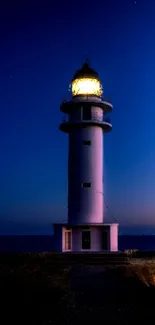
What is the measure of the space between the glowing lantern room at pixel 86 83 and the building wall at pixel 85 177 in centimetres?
207

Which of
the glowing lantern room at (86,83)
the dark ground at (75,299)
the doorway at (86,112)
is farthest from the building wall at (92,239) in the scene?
the dark ground at (75,299)

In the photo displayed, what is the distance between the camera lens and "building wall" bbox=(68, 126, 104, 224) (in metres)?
25.3

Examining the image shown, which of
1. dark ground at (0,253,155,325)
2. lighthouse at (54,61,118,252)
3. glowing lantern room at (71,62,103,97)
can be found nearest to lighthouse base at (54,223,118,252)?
lighthouse at (54,61,118,252)

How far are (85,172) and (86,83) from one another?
5.00 meters

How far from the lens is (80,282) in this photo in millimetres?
15539

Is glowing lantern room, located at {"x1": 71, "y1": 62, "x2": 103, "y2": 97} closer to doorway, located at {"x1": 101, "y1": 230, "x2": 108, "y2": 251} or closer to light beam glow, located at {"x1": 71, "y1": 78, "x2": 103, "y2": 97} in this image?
light beam glow, located at {"x1": 71, "y1": 78, "x2": 103, "y2": 97}

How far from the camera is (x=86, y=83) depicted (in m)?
26.4

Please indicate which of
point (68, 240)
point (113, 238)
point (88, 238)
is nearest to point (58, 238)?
point (68, 240)

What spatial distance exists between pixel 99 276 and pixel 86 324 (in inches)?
267

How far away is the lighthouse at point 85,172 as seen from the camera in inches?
988

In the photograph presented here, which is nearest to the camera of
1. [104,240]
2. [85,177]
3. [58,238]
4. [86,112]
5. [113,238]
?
[58,238]

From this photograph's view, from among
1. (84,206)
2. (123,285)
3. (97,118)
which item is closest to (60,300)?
(123,285)

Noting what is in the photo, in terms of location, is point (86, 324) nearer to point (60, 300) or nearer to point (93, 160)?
point (60, 300)

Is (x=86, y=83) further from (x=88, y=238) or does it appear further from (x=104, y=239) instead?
(x=104, y=239)
